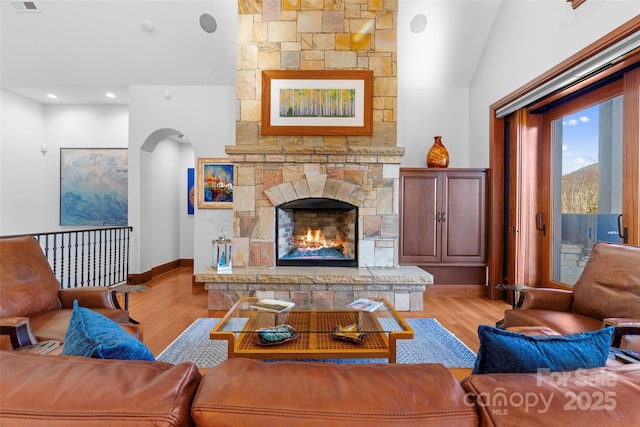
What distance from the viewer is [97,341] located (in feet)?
2.72

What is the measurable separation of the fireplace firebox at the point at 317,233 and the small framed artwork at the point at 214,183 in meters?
1.27

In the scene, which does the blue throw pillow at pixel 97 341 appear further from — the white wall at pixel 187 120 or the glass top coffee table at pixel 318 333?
the white wall at pixel 187 120

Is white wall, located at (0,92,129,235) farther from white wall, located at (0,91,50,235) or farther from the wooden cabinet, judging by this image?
the wooden cabinet

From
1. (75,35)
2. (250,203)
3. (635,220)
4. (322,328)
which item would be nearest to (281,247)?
(250,203)

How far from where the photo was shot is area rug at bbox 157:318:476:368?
2.30m

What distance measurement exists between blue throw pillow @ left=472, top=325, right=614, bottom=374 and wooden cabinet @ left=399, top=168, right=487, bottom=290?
324 centimetres

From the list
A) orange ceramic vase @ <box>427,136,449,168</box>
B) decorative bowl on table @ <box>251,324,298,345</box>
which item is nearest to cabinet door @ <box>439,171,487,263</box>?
orange ceramic vase @ <box>427,136,449,168</box>

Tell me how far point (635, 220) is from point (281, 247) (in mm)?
3228

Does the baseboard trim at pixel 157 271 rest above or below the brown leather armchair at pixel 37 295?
below

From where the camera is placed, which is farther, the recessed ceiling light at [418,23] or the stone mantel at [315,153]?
the recessed ceiling light at [418,23]

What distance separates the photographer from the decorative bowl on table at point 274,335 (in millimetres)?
1854

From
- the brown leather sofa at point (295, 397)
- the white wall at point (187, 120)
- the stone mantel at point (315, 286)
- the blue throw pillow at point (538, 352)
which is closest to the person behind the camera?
the brown leather sofa at point (295, 397)

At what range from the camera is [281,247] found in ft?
12.3

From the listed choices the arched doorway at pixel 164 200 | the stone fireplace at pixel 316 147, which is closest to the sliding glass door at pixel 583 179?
the stone fireplace at pixel 316 147
